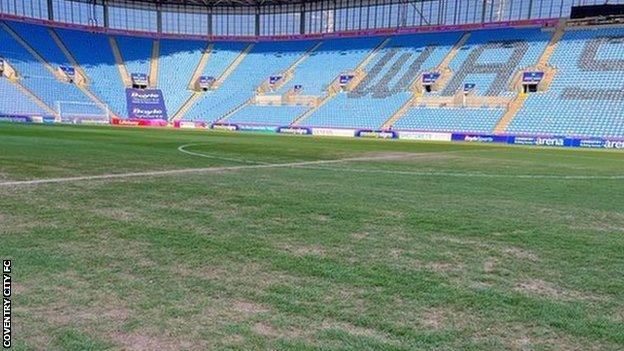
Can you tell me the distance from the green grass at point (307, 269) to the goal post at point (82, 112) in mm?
54527

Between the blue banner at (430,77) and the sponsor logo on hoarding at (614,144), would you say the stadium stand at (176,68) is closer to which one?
the blue banner at (430,77)

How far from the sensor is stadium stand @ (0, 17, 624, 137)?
46.9 meters

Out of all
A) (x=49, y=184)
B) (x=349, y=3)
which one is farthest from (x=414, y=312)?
(x=349, y=3)

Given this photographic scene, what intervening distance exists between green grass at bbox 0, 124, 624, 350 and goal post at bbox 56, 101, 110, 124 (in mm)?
54527

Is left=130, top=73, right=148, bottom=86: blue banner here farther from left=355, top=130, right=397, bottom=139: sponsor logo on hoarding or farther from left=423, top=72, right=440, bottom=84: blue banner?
left=423, top=72, right=440, bottom=84: blue banner

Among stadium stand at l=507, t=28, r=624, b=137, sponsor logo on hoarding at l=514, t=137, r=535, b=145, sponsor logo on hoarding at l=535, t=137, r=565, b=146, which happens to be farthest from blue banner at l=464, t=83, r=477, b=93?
sponsor logo on hoarding at l=535, t=137, r=565, b=146

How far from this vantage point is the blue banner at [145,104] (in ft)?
219

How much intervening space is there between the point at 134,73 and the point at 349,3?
31.8 meters

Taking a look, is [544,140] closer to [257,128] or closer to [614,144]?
[614,144]

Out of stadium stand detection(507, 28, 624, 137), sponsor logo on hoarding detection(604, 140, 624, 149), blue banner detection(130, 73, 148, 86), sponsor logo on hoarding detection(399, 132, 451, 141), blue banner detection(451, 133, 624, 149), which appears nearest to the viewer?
sponsor logo on hoarding detection(604, 140, 624, 149)

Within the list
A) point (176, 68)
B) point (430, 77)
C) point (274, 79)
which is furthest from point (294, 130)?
point (176, 68)

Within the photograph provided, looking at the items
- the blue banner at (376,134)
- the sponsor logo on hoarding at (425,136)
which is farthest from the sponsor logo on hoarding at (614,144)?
the blue banner at (376,134)

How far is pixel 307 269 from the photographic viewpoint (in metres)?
5.64

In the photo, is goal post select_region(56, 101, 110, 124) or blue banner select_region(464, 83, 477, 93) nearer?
blue banner select_region(464, 83, 477, 93)
